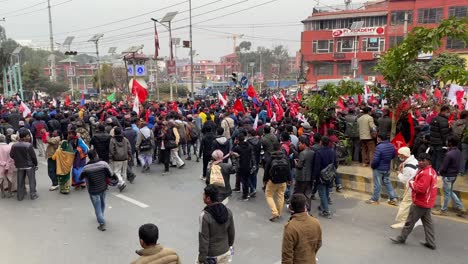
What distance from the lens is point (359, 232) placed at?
7172mm

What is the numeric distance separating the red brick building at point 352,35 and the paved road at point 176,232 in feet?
133

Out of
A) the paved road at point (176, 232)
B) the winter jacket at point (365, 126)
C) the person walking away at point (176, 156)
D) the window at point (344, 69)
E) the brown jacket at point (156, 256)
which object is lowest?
the paved road at point (176, 232)

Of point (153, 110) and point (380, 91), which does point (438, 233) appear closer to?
point (380, 91)

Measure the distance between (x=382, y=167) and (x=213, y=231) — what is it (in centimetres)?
489

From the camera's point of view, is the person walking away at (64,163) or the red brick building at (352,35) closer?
the person walking away at (64,163)

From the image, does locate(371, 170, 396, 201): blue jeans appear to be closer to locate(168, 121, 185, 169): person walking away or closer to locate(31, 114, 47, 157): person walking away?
locate(168, 121, 185, 169): person walking away

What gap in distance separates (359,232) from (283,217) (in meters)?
1.52

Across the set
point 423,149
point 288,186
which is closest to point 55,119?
point 288,186

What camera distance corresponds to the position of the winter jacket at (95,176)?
7047mm

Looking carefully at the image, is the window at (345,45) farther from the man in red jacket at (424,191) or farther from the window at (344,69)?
the man in red jacket at (424,191)

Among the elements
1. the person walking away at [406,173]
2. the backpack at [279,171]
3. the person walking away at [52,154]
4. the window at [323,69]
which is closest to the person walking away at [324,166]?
the backpack at [279,171]

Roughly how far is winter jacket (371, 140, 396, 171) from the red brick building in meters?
39.9

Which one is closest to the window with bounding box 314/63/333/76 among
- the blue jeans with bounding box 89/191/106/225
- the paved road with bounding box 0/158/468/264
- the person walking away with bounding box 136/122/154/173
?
the person walking away with bounding box 136/122/154/173

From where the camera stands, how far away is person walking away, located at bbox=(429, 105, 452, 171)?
8883mm
